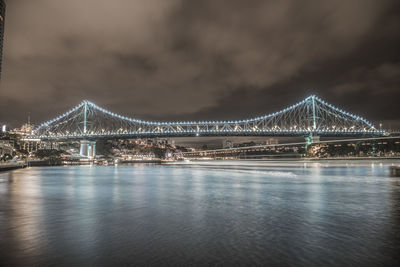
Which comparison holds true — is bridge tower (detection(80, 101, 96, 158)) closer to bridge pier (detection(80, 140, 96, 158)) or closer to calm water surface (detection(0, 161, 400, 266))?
bridge pier (detection(80, 140, 96, 158))

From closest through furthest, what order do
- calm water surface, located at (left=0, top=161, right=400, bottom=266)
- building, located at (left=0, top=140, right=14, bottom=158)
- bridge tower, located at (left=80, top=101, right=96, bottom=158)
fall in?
calm water surface, located at (left=0, top=161, right=400, bottom=266) < building, located at (left=0, top=140, right=14, bottom=158) < bridge tower, located at (left=80, top=101, right=96, bottom=158)

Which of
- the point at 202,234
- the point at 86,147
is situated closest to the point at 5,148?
the point at 86,147

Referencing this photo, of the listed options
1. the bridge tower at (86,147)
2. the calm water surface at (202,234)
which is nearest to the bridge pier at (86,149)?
the bridge tower at (86,147)

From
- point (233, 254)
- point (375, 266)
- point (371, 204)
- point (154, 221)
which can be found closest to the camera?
point (375, 266)

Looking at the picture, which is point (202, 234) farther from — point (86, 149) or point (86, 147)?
point (86, 147)

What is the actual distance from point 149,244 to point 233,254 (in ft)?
5.27

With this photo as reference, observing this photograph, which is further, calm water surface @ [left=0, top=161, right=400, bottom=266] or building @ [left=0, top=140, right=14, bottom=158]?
building @ [left=0, top=140, right=14, bottom=158]

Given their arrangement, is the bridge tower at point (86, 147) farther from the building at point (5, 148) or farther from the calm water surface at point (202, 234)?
the calm water surface at point (202, 234)

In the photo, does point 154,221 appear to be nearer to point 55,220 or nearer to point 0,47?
point 55,220

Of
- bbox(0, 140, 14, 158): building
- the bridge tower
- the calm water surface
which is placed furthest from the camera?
the bridge tower

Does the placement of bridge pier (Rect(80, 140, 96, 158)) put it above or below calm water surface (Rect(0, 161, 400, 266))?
above

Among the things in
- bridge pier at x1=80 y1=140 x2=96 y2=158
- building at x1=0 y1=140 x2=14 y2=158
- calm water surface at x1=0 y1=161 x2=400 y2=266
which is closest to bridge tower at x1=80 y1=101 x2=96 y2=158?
bridge pier at x1=80 y1=140 x2=96 y2=158

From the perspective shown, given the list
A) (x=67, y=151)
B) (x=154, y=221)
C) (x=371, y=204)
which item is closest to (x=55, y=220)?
(x=154, y=221)

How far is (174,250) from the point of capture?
5297 mm
